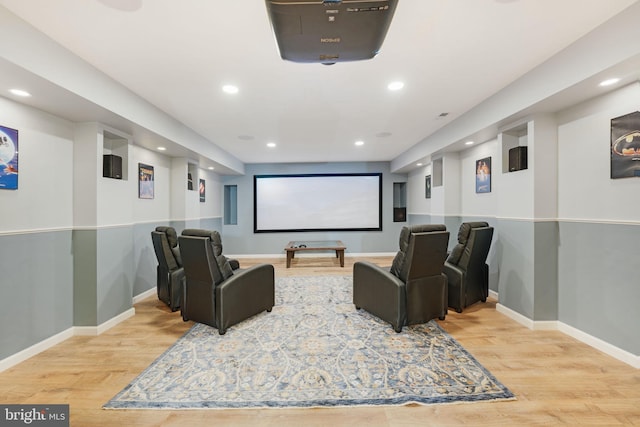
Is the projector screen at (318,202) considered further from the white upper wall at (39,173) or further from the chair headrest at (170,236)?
the white upper wall at (39,173)

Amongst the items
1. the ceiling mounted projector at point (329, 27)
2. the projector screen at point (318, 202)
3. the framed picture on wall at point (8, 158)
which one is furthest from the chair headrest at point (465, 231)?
the framed picture on wall at point (8, 158)

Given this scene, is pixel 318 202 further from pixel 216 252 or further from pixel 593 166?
pixel 593 166

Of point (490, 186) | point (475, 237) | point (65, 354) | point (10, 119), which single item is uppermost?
point (10, 119)

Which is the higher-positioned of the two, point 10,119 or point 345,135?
point 345,135

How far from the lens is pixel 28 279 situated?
2.35m

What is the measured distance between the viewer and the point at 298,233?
724cm

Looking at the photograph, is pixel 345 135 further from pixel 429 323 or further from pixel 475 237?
pixel 429 323

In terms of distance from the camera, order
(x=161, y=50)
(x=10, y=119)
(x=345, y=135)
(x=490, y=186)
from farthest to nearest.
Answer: (x=345, y=135), (x=490, y=186), (x=10, y=119), (x=161, y=50)

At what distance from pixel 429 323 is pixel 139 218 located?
434cm

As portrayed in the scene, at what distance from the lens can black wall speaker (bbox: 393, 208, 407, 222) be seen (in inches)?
285

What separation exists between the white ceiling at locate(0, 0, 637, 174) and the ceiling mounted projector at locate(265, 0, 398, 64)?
512 millimetres

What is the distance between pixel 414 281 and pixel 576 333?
5.52ft

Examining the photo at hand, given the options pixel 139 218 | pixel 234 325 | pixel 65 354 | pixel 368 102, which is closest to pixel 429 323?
pixel 234 325

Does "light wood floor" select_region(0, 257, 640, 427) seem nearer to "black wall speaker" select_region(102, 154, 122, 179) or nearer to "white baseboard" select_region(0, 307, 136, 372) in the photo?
"white baseboard" select_region(0, 307, 136, 372)
